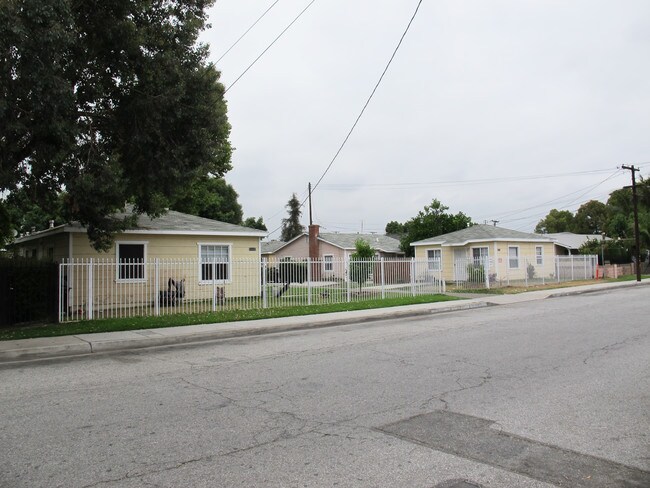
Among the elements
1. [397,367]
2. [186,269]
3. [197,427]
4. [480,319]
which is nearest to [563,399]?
[397,367]

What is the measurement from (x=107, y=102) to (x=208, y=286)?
31.8 ft

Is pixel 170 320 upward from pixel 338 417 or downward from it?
upward

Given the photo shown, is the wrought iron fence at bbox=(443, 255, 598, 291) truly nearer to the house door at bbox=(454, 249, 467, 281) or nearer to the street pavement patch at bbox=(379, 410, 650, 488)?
the house door at bbox=(454, 249, 467, 281)

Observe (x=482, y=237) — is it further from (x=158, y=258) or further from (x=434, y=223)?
(x=158, y=258)

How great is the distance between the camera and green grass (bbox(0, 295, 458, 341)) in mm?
12648

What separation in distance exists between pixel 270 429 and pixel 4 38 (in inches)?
334

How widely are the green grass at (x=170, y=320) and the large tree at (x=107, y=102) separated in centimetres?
306

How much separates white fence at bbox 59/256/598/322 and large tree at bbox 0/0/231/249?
384 cm

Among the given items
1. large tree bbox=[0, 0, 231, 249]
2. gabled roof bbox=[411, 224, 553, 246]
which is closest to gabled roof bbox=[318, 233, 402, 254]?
gabled roof bbox=[411, 224, 553, 246]

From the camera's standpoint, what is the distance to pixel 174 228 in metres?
20.1

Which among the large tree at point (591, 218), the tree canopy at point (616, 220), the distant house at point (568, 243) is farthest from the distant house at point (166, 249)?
the large tree at point (591, 218)

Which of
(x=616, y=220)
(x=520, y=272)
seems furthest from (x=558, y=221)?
(x=520, y=272)

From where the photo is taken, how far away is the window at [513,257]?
32.8 m

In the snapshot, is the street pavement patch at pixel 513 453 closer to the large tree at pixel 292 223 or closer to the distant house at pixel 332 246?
the distant house at pixel 332 246
